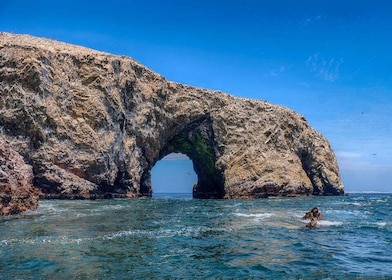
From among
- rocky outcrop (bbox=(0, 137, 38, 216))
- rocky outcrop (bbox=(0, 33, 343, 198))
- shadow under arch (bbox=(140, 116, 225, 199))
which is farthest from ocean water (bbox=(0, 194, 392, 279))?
shadow under arch (bbox=(140, 116, 225, 199))

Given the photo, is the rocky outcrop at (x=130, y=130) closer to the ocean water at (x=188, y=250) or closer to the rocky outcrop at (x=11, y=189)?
the rocky outcrop at (x=11, y=189)

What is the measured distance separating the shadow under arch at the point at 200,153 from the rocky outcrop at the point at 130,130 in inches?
9.0

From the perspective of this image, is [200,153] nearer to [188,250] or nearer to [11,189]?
[11,189]

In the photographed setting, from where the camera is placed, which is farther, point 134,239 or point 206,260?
point 134,239

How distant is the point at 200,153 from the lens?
78500mm

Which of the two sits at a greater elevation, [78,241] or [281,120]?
[281,120]

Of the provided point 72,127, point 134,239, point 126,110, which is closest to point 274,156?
point 126,110

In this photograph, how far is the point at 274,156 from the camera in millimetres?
73062

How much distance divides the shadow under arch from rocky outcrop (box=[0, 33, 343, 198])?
23 centimetres

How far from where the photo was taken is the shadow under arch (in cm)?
7256

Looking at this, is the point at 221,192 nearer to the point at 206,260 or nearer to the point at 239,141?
the point at 239,141

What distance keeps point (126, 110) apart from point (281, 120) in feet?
113

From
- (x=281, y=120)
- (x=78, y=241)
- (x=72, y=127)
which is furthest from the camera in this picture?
(x=281, y=120)

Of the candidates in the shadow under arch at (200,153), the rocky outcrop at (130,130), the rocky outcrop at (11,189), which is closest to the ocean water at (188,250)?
the rocky outcrop at (11,189)
